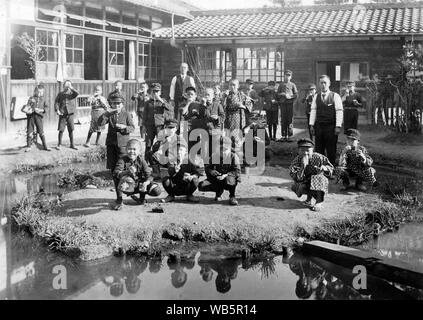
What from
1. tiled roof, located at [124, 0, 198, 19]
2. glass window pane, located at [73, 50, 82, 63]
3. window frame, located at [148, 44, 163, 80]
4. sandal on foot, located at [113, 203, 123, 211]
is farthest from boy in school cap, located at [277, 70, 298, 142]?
window frame, located at [148, 44, 163, 80]

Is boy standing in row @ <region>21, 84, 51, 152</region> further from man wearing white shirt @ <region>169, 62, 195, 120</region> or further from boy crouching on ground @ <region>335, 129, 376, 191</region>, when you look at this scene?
boy crouching on ground @ <region>335, 129, 376, 191</region>

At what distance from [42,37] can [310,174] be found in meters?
8.98

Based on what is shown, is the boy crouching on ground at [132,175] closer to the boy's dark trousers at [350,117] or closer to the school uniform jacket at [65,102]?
the school uniform jacket at [65,102]

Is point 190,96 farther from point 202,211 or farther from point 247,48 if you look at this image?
point 247,48

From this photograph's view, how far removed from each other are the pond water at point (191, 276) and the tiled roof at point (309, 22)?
37.7ft

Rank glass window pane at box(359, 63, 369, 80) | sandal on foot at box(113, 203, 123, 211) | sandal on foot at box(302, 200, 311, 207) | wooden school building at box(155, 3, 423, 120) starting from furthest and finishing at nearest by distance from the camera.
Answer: glass window pane at box(359, 63, 369, 80)
wooden school building at box(155, 3, 423, 120)
sandal on foot at box(302, 200, 311, 207)
sandal on foot at box(113, 203, 123, 211)

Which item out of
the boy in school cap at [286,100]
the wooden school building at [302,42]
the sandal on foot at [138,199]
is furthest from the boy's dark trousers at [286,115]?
the sandal on foot at [138,199]

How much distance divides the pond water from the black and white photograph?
0.02 metres

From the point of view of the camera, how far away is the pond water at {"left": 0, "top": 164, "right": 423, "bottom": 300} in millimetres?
4715

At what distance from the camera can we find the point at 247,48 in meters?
18.8

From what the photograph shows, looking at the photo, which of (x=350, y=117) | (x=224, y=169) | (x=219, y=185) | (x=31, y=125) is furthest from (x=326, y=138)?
(x=31, y=125)

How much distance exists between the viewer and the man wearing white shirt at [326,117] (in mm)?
8555

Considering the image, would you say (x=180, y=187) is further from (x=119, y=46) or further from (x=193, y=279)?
(x=119, y=46)
